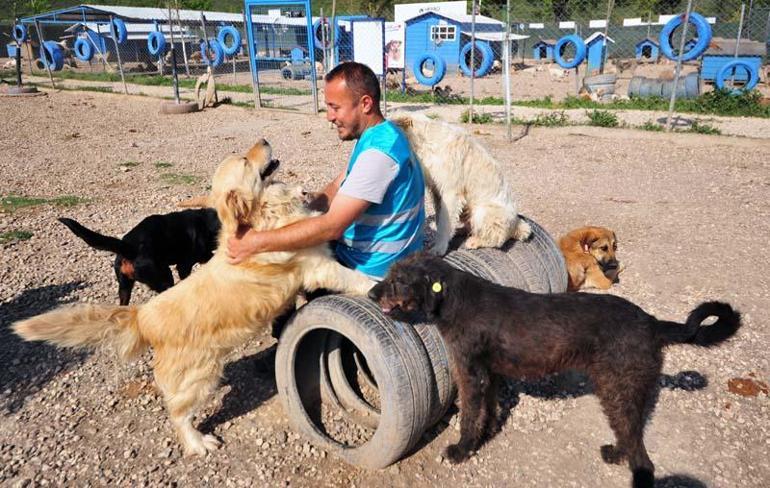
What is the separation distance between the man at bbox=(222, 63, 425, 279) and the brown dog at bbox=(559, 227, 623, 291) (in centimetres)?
265

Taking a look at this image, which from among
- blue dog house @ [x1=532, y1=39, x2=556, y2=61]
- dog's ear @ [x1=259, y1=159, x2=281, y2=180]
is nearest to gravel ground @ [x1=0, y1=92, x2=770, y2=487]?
dog's ear @ [x1=259, y1=159, x2=281, y2=180]

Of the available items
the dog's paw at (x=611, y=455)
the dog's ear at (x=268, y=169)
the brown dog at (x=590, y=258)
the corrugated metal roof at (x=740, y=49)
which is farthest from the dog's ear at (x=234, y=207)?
the corrugated metal roof at (x=740, y=49)

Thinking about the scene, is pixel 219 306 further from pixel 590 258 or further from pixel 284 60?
pixel 284 60

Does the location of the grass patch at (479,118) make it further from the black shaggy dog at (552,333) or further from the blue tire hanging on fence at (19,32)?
the blue tire hanging on fence at (19,32)

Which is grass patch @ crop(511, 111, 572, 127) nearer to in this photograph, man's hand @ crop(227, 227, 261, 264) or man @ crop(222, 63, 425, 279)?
man @ crop(222, 63, 425, 279)

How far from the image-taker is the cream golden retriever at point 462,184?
4270 mm

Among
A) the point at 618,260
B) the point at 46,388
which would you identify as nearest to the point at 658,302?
the point at 618,260

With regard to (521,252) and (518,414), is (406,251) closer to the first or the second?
(521,252)

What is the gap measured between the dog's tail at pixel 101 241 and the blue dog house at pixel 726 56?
21086 millimetres

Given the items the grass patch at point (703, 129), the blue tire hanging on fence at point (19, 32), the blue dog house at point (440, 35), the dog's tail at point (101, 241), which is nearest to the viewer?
the dog's tail at point (101, 241)

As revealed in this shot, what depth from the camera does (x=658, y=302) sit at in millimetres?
5297

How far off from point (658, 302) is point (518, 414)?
2.46 m

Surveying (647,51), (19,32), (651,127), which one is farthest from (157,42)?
(647,51)

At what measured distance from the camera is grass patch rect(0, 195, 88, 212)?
808 cm
